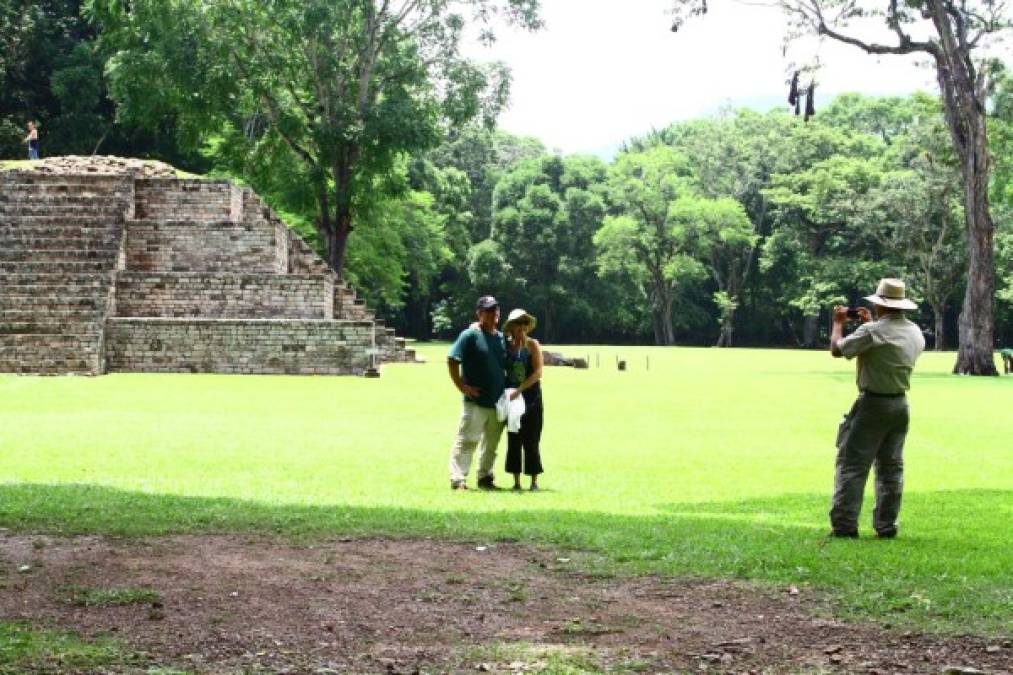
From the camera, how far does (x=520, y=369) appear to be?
34.1 ft

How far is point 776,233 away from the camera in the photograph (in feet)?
214

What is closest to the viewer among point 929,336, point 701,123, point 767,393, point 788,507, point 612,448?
point 788,507

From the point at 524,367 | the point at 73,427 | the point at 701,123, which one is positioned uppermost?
the point at 701,123

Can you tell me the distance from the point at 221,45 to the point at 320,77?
2.83 m

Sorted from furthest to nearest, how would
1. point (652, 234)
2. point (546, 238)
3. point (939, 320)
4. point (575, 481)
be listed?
point (546, 238) < point (652, 234) < point (939, 320) < point (575, 481)

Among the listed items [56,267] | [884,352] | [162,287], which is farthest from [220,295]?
[884,352]

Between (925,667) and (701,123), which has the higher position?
(701,123)

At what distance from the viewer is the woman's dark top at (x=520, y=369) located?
10406mm

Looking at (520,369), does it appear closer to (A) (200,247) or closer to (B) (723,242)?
(A) (200,247)

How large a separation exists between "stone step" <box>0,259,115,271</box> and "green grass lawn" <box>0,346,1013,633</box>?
5.96m

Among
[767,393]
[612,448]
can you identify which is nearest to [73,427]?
[612,448]

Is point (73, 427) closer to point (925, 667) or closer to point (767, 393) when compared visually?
point (925, 667)

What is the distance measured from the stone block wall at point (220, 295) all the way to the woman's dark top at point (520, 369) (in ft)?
58.2

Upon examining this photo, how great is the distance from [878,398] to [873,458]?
39 centimetres
